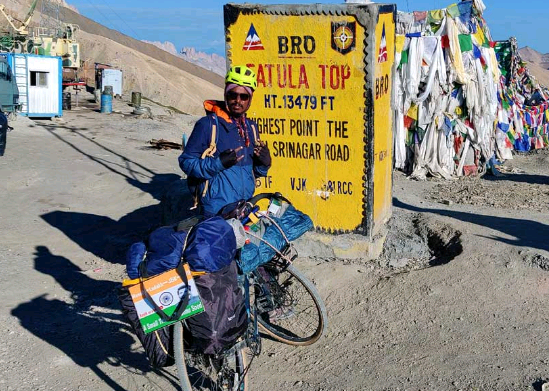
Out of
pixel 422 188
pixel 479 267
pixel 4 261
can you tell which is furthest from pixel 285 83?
pixel 422 188

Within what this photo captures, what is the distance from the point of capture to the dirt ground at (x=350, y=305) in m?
4.89

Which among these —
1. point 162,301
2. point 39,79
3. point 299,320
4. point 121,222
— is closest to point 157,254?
point 162,301

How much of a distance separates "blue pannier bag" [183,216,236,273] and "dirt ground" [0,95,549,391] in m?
1.29

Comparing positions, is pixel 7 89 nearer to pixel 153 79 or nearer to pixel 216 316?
pixel 216 316

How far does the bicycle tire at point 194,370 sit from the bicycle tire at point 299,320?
2.87 ft

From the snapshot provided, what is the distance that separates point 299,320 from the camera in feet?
19.0

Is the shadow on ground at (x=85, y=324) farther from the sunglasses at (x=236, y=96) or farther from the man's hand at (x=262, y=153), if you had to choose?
the sunglasses at (x=236, y=96)

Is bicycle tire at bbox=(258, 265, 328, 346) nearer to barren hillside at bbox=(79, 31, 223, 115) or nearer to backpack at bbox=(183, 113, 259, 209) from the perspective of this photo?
backpack at bbox=(183, 113, 259, 209)

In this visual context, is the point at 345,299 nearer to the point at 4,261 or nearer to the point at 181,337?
the point at 181,337

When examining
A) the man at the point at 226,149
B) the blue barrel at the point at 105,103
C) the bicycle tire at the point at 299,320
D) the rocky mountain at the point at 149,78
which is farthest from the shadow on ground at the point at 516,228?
the rocky mountain at the point at 149,78

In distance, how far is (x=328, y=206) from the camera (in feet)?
23.0

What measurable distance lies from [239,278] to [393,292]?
2.12 meters

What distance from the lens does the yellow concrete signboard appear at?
6582 mm

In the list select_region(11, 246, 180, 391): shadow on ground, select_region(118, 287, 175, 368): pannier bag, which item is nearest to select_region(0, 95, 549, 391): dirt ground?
select_region(11, 246, 180, 391): shadow on ground
